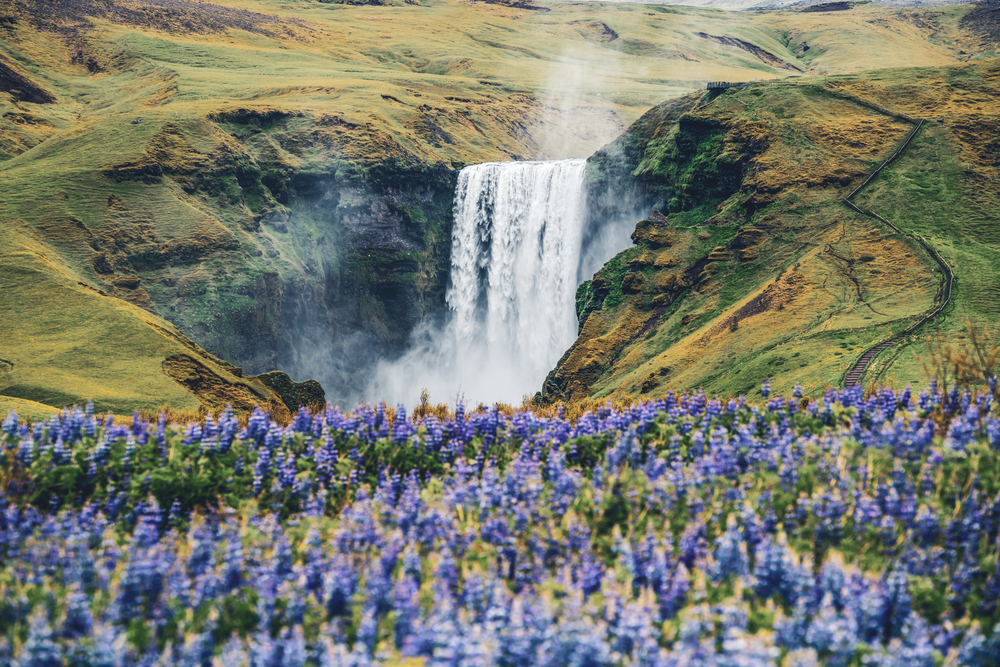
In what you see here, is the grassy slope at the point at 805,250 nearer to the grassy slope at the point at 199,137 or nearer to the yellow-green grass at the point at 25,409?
the yellow-green grass at the point at 25,409

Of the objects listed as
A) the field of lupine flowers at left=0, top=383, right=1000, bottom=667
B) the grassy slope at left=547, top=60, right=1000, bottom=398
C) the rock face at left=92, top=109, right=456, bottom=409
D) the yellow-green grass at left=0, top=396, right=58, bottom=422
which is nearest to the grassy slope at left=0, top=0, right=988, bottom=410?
the rock face at left=92, top=109, right=456, bottom=409

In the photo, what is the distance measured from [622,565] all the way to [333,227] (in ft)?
146

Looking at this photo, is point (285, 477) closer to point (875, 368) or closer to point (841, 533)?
point (841, 533)

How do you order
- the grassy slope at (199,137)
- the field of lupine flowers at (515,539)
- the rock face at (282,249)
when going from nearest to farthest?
the field of lupine flowers at (515,539), the grassy slope at (199,137), the rock face at (282,249)

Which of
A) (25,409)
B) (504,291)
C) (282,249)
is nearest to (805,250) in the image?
(25,409)

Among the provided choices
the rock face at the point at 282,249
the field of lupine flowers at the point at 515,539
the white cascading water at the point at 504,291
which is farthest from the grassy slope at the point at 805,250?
the rock face at the point at 282,249

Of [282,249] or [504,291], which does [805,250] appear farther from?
[282,249]

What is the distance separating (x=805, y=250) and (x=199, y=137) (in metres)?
32.4

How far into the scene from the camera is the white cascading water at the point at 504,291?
4594 centimetres

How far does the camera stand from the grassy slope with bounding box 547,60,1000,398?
21.0m

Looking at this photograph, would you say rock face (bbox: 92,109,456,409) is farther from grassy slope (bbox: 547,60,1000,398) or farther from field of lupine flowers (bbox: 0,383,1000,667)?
field of lupine flowers (bbox: 0,383,1000,667)

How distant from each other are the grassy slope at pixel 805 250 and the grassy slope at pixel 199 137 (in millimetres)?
14568

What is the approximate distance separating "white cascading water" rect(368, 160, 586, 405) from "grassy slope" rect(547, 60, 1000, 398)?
1204 centimetres

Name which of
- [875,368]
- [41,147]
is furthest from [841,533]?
[41,147]
